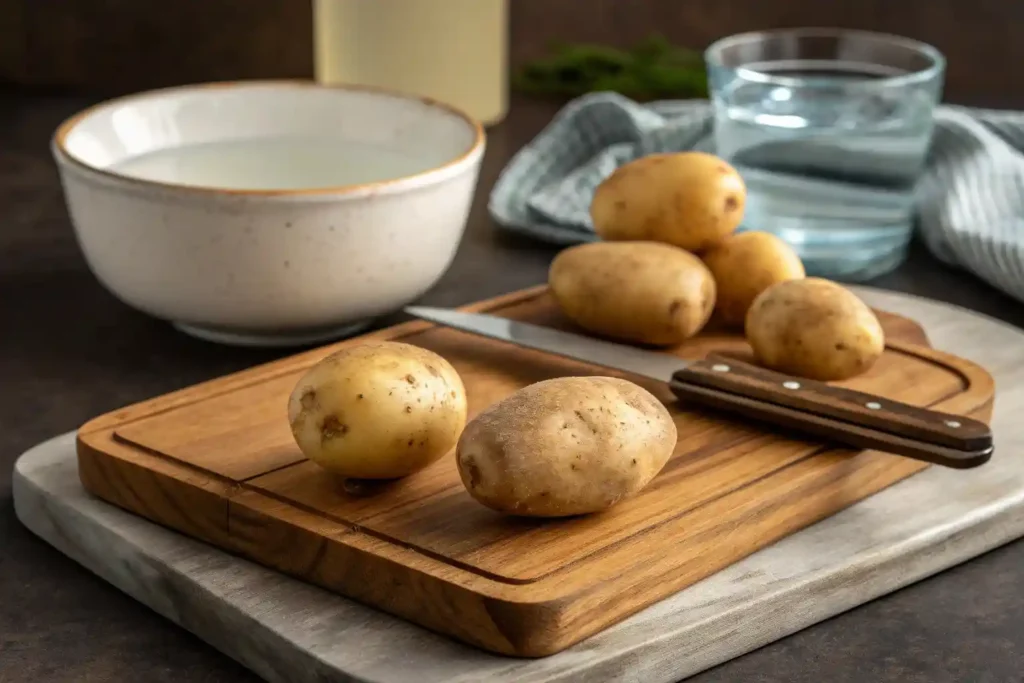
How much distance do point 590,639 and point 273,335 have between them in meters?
0.55

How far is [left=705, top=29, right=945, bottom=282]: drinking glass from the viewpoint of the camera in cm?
148

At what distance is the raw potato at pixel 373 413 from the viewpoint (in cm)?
90

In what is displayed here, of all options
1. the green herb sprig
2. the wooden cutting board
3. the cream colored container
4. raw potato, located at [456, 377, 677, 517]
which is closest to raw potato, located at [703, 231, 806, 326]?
the wooden cutting board

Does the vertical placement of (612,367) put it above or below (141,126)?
below

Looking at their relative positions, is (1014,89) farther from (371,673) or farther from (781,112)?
(371,673)

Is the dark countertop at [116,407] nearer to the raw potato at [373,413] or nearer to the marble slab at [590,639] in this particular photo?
the marble slab at [590,639]

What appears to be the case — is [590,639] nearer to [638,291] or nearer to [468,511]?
[468,511]

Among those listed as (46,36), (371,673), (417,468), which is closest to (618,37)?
(46,36)

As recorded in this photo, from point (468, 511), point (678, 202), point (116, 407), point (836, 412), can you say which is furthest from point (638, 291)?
point (116, 407)

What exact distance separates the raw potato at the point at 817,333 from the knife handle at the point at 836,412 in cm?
4

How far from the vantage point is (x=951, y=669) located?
841 millimetres

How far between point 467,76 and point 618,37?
498mm

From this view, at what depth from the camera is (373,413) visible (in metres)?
0.90

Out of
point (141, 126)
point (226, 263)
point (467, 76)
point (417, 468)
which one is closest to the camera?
point (417, 468)
